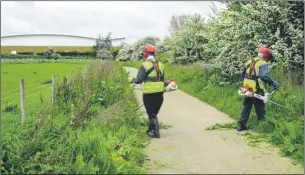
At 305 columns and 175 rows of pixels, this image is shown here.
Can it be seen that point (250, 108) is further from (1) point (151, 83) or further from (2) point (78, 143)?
(2) point (78, 143)

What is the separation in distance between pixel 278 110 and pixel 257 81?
3.79ft

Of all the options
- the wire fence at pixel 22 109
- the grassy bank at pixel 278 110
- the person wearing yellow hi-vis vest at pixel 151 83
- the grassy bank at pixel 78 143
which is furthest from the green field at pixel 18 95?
the grassy bank at pixel 278 110

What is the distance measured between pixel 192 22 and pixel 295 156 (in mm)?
Result: 23278

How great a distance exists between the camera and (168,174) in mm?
7039

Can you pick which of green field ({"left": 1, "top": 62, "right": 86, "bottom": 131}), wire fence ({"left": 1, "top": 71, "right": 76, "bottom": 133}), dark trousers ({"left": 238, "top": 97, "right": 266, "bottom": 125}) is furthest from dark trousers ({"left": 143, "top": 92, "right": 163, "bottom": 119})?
green field ({"left": 1, "top": 62, "right": 86, "bottom": 131})

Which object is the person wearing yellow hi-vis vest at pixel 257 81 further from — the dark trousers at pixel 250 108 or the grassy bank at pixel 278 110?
the grassy bank at pixel 278 110

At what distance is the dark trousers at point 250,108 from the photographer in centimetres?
1007

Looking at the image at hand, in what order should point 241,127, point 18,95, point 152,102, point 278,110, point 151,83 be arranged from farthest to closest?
1. point 18,95
2. point 278,110
3. point 241,127
4. point 152,102
5. point 151,83

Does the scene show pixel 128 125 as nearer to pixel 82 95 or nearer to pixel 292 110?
pixel 82 95

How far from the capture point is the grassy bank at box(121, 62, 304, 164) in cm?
839

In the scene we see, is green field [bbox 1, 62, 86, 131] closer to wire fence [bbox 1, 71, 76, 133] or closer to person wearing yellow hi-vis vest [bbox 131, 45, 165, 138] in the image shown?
wire fence [bbox 1, 71, 76, 133]

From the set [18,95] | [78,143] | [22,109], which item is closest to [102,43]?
[18,95]

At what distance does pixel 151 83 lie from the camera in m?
9.66

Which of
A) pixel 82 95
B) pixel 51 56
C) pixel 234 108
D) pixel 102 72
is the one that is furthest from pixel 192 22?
pixel 51 56
